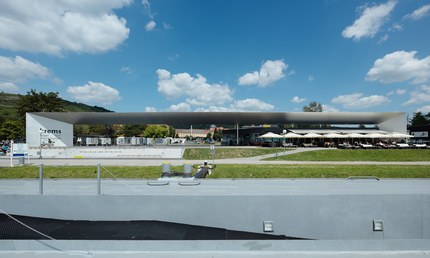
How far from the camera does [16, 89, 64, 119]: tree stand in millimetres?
59250

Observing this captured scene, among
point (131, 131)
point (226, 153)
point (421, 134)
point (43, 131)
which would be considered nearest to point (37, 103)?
point (43, 131)

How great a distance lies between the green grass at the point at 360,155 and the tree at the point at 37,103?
63.4 m

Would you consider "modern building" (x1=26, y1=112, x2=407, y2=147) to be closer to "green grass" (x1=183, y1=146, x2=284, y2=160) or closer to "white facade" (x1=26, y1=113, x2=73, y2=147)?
"white facade" (x1=26, y1=113, x2=73, y2=147)

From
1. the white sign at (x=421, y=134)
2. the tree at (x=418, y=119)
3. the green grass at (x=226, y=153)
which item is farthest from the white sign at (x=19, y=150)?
the tree at (x=418, y=119)

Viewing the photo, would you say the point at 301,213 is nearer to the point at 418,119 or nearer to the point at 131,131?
the point at 131,131

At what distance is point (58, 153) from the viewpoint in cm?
3266

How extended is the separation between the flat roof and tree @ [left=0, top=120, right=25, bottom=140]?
1057 inches

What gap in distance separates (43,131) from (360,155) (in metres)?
51.2

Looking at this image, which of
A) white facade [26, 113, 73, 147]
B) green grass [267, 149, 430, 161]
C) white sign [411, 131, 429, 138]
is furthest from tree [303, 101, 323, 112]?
white facade [26, 113, 73, 147]

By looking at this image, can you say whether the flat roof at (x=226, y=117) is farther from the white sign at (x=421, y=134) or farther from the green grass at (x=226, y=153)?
the white sign at (x=421, y=134)

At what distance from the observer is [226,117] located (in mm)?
43438

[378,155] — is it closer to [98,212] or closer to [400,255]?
[400,255]

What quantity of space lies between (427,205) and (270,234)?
3.04 m

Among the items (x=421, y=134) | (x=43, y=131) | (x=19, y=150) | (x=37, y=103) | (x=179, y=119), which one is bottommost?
(x=19, y=150)
